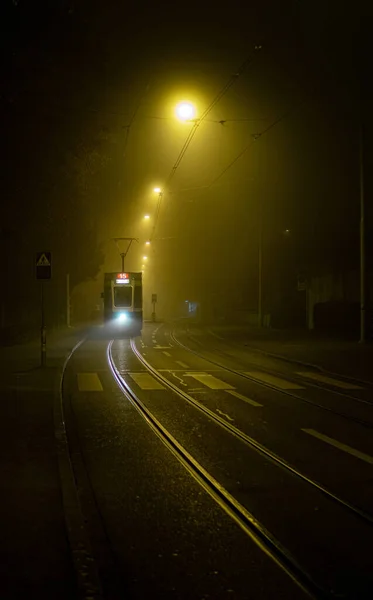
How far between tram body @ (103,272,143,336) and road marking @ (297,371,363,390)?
76.4 feet

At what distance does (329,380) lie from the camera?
20.2 m

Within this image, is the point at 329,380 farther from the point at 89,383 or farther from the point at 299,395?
the point at 89,383

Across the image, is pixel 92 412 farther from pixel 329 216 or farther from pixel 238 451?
pixel 329 216

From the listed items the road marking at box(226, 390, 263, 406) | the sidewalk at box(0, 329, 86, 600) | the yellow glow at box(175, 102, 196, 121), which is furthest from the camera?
the yellow glow at box(175, 102, 196, 121)

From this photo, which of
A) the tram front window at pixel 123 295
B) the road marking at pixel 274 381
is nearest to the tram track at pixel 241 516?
the road marking at pixel 274 381

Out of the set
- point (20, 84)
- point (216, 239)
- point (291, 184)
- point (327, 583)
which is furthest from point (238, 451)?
point (216, 239)

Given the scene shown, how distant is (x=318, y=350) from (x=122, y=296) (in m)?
17.5

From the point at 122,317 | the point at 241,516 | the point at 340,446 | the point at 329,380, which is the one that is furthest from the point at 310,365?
the point at 122,317

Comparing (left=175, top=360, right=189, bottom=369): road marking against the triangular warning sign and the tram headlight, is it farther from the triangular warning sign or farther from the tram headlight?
the tram headlight

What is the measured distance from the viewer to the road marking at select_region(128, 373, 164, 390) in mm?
18484

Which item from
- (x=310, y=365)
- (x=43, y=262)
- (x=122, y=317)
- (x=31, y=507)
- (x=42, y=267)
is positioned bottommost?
(x=31, y=507)

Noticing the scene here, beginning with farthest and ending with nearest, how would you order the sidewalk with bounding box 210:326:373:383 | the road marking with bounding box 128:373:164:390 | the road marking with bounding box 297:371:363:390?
1. the sidewalk with bounding box 210:326:373:383
2. the road marking with bounding box 297:371:363:390
3. the road marking with bounding box 128:373:164:390

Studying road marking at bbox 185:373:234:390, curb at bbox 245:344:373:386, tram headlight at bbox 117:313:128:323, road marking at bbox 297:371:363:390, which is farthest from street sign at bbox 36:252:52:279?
tram headlight at bbox 117:313:128:323

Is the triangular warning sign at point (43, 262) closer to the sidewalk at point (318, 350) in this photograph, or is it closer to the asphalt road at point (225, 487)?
the asphalt road at point (225, 487)
